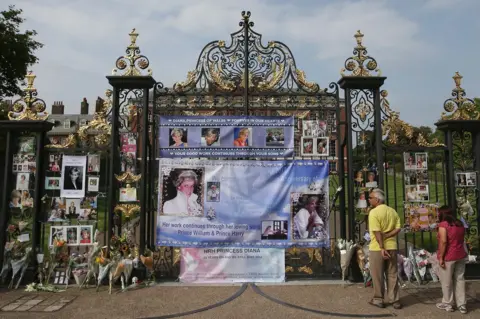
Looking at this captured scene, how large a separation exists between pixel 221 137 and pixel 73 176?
9.02ft

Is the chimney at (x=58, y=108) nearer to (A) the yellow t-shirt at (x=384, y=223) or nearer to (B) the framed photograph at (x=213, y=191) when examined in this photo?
(B) the framed photograph at (x=213, y=191)

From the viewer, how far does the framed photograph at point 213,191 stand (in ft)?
21.1

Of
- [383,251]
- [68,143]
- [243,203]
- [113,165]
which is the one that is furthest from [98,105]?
[383,251]

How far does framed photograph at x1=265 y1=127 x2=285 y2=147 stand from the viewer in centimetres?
656

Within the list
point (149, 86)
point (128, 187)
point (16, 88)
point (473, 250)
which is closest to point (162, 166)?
point (128, 187)

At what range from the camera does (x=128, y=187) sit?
6.50 metres

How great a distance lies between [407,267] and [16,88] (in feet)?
56.5

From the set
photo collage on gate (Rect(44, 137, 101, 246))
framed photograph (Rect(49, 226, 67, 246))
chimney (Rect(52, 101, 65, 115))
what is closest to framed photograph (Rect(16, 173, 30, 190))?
photo collage on gate (Rect(44, 137, 101, 246))

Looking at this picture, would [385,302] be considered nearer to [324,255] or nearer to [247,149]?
[324,255]

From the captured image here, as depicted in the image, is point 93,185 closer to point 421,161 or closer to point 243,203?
point 243,203

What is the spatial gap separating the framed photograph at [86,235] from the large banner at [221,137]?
182 cm

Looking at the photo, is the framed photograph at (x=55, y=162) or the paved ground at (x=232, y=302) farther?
the framed photograph at (x=55, y=162)

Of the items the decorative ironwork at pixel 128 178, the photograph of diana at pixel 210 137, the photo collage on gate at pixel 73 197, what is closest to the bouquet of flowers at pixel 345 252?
the photograph of diana at pixel 210 137

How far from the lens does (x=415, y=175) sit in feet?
21.9
